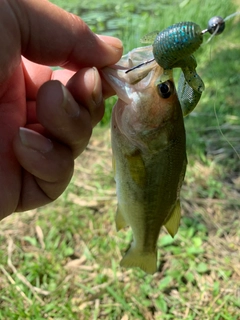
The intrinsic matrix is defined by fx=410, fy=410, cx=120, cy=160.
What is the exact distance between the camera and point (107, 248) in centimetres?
266

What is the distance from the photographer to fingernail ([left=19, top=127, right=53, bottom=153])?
1467 mm

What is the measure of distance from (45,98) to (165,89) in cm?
42

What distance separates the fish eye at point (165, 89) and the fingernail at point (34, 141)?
0.45m

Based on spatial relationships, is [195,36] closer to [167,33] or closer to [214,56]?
[167,33]

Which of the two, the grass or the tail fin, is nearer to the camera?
the tail fin

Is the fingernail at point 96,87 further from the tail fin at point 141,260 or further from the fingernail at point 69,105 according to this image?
the tail fin at point 141,260

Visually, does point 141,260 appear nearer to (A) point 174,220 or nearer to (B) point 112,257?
(A) point 174,220

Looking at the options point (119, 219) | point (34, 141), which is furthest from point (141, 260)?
point (34, 141)

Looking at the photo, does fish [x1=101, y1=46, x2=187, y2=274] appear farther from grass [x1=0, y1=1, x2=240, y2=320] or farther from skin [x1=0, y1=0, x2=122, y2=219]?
grass [x1=0, y1=1, x2=240, y2=320]

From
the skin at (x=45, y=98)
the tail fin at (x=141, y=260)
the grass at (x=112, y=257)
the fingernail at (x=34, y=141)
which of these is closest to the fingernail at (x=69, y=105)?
the skin at (x=45, y=98)

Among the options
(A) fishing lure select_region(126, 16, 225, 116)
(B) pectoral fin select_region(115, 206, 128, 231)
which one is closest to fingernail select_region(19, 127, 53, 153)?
(A) fishing lure select_region(126, 16, 225, 116)

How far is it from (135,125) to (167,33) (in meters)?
0.41

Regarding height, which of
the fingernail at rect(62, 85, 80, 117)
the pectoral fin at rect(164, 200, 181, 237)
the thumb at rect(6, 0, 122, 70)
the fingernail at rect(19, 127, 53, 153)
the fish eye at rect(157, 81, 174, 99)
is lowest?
the pectoral fin at rect(164, 200, 181, 237)

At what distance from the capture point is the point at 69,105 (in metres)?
1.44
